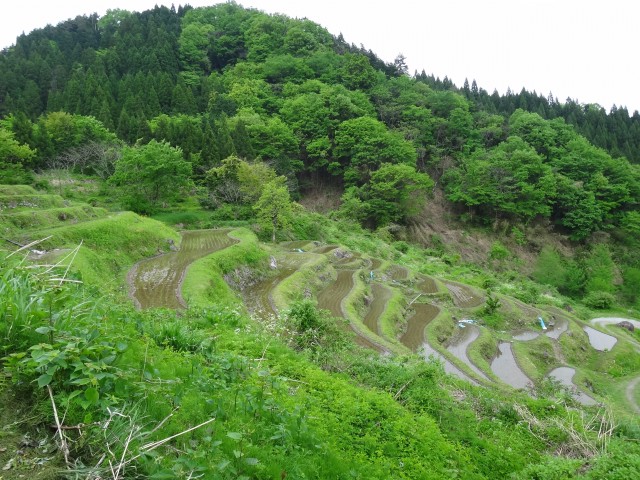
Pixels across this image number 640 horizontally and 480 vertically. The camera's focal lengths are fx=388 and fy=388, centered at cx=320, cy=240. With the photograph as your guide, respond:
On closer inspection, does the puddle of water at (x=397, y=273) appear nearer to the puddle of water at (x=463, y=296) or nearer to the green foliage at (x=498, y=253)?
the puddle of water at (x=463, y=296)

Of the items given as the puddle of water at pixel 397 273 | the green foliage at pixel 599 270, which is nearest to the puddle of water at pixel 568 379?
the puddle of water at pixel 397 273

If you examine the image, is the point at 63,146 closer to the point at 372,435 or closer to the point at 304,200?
the point at 304,200

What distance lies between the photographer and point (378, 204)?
169 feet

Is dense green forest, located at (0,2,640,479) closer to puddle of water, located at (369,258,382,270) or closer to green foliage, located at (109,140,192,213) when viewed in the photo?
green foliage, located at (109,140,192,213)

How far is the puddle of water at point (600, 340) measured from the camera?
2705cm

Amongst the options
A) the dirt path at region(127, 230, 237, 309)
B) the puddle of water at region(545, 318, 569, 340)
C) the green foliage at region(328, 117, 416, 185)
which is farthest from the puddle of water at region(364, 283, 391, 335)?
the green foliage at region(328, 117, 416, 185)

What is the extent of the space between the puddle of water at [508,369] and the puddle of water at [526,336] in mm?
2305

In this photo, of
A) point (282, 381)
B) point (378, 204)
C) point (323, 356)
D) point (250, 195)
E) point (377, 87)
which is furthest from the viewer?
point (377, 87)

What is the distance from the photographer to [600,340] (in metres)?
28.3

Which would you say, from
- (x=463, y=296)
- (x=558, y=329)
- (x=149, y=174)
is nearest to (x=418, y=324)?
(x=463, y=296)

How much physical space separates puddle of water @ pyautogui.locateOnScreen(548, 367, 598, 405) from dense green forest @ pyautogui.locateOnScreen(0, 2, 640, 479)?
0.71 metres

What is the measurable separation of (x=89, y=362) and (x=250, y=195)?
34814mm

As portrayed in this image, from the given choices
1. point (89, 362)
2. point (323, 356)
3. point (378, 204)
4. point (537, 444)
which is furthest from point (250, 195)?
point (89, 362)

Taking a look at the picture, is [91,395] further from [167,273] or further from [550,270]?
[550,270]
